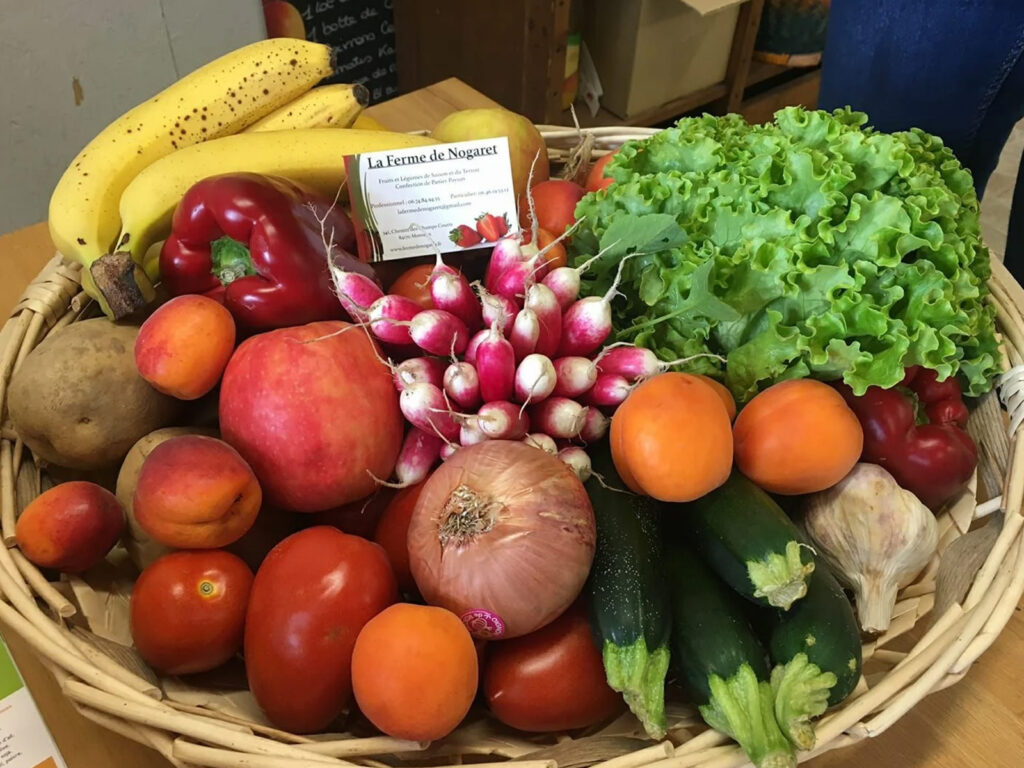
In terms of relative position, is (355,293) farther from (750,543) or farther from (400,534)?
(750,543)

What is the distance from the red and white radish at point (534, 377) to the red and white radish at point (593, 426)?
2.5 inches

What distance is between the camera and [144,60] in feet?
5.95

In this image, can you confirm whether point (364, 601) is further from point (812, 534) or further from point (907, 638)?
point (907, 638)

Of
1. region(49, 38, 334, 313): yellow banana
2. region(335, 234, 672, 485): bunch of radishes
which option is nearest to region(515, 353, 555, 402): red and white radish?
region(335, 234, 672, 485): bunch of radishes

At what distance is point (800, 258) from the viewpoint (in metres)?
0.81

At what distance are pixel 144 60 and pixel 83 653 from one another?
153 cm

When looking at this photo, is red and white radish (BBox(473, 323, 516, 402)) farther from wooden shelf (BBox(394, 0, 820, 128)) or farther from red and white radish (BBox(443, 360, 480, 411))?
wooden shelf (BBox(394, 0, 820, 128))

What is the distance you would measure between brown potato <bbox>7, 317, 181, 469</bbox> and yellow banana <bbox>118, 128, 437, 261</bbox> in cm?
15

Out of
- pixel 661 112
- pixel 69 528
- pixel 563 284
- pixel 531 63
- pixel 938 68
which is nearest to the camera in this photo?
pixel 69 528

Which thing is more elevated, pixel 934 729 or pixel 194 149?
pixel 194 149

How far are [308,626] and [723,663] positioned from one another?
1.08 ft

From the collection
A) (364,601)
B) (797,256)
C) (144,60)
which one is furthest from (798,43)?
(364,601)

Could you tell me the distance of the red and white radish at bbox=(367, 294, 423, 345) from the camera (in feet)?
2.67

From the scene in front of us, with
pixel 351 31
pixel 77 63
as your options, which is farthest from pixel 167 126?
pixel 351 31
